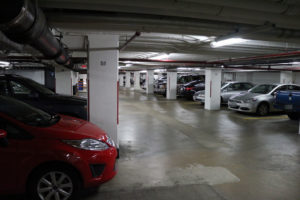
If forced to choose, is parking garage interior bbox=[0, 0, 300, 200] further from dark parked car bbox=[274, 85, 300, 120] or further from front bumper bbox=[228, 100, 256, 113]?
front bumper bbox=[228, 100, 256, 113]

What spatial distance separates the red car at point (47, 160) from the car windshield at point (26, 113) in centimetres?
16

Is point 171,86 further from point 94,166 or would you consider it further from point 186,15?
point 94,166

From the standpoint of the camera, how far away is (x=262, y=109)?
33.9 ft

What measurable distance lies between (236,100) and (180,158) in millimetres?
6999

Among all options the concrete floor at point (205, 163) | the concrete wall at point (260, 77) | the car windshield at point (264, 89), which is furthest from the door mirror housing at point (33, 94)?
the concrete wall at point (260, 77)

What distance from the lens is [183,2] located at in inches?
120

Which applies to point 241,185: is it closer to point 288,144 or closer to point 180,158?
point 180,158

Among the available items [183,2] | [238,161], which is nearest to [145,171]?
[238,161]

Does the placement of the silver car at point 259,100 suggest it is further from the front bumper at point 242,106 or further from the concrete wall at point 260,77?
the concrete wall at point 260,77

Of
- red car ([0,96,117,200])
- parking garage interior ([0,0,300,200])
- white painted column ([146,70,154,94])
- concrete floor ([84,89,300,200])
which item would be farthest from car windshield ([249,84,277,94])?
white painted column ([146,70,154,94])

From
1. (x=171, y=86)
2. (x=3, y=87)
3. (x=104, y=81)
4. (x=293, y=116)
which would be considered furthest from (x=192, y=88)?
(x=3, y=87)

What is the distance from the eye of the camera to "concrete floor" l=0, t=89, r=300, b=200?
3430 mm

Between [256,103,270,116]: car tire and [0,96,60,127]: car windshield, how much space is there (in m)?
9.05

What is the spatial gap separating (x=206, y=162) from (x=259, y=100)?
673cm
